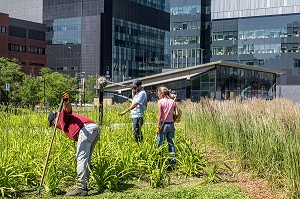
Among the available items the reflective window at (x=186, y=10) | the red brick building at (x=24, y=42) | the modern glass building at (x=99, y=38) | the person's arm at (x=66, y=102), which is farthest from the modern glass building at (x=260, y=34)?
the person's arm at (x=66, y=102)

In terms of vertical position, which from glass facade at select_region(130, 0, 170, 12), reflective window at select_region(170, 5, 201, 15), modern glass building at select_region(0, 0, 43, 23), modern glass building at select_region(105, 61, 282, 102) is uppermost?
glass facade at select_region(130, 0, 170, 12)

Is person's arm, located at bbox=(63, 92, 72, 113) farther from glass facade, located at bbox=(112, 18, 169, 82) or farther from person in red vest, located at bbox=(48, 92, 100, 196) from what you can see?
glass facade, located at bbox=(112, 18, 169, 82)

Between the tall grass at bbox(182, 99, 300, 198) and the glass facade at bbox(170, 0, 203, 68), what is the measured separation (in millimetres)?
68477

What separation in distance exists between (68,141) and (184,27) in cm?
7225

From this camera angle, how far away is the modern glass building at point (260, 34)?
67.0m

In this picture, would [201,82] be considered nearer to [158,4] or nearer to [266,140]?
[266,140]

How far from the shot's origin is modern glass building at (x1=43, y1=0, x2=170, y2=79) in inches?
3610

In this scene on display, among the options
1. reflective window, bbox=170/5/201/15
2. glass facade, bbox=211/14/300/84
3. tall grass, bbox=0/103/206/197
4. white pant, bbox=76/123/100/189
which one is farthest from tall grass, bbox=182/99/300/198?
reflective window, bbox=170/5/201/15

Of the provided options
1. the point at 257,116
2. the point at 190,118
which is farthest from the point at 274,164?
the point at 190,118

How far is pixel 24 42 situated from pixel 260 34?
49840 mm

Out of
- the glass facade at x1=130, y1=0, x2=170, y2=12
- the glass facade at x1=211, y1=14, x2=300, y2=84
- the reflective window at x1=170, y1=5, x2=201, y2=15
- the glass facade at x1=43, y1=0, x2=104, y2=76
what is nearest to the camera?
the glass facade at x1=211, y1=14, x2=300, y2=84

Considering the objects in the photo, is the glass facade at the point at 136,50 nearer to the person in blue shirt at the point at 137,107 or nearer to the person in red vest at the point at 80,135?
the person in blue shirt at the point at 137,107

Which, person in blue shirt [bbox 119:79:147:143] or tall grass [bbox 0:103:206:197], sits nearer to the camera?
tall grass [bbox 0:103:206:197]

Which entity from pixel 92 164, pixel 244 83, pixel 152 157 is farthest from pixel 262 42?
pixel 92 164
